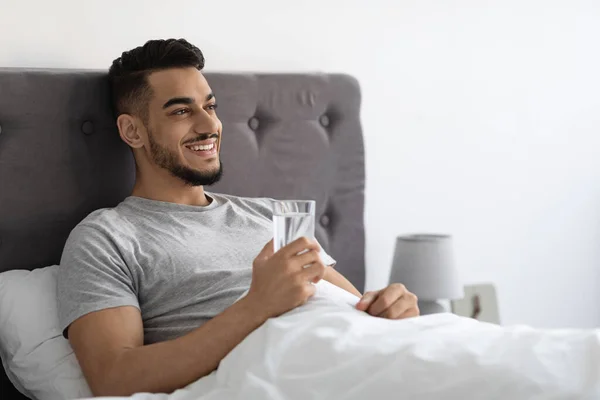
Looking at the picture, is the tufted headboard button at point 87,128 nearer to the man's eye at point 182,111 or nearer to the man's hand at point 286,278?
the man's eye at point 182,111

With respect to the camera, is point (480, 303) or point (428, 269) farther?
point (480, 303)

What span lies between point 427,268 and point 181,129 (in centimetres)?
80

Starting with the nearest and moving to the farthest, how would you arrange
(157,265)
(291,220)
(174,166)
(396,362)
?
(396,362) → (291,220) → (157,265) → (174,166)

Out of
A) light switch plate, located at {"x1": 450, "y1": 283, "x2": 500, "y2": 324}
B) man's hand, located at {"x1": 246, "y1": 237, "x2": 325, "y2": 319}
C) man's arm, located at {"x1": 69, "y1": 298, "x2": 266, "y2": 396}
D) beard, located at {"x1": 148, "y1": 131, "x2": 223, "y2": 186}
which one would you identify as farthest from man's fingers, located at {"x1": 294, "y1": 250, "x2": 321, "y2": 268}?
light switch plate, located at {"x1": 450, "y1": 283, "x2": 500, "y2": 324}

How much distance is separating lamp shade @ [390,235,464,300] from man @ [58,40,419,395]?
352mm

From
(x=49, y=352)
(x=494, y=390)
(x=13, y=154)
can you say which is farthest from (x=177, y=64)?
(x=494, y=390)

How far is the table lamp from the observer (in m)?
2.40

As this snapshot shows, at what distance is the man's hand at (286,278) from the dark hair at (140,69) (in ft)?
1.91

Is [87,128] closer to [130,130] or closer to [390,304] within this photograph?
[130,130]

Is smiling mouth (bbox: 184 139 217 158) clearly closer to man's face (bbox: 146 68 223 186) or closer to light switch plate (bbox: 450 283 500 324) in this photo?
man's face (bbox: 146 68 223 186)

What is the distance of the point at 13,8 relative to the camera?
209cm

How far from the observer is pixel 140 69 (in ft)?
6.59

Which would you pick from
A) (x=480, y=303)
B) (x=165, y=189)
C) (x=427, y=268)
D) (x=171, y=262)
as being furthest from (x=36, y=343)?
(x=480, y=303)

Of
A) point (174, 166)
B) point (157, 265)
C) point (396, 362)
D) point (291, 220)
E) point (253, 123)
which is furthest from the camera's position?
point (253, 123)
